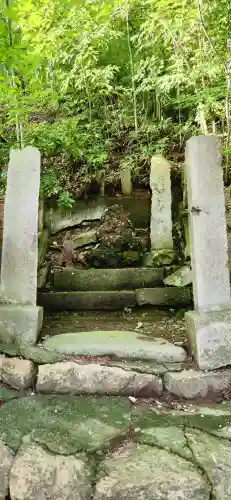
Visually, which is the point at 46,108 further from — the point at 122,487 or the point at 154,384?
the point at 122,487

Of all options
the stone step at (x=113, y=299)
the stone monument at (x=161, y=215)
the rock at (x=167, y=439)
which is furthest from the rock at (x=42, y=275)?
the rock at (x=167, y=439)

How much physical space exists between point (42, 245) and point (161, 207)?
7.22 feet

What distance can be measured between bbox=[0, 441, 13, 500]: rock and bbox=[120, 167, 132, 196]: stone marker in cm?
625

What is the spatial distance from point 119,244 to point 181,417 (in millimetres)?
3729

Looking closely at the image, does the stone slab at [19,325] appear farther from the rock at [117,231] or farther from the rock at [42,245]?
the rock at [117,231]

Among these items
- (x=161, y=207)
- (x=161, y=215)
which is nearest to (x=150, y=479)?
(x=161, y=215)

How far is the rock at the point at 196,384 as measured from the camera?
283 centimetres

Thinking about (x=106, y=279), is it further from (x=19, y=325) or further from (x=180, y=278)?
(x=19, y=325)

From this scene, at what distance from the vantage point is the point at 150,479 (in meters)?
1.91

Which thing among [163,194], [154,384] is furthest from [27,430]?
[163,194]

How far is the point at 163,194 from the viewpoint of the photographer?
636 centimetres

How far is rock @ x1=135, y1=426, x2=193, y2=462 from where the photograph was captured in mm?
2149

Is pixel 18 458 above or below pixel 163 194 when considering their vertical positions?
below

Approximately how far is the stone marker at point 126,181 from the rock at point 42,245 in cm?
215
